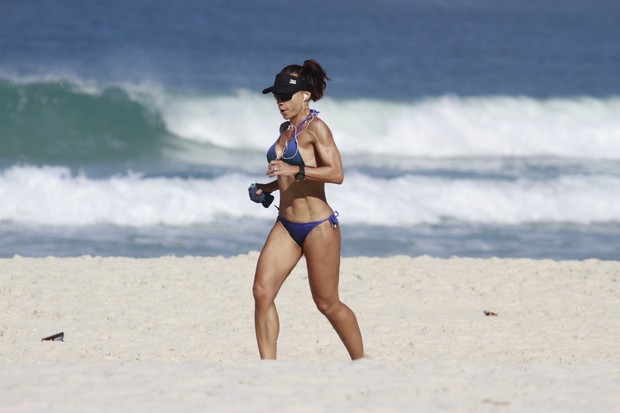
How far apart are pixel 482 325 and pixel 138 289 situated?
2.99m

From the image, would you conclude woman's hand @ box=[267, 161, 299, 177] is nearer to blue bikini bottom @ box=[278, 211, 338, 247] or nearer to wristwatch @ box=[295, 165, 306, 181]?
wristwatch @ box=[295, 165, 306, 181]

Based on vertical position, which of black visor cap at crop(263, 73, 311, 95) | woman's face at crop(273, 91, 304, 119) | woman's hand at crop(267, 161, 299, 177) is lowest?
woman's hand at crop(267, 161, 299, 177)

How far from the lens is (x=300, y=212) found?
6.16m

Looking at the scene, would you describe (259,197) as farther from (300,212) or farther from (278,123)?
(278,123)

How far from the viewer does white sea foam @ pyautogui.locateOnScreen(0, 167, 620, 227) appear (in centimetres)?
1494

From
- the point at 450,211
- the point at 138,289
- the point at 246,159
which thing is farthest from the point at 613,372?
the point at 246,159

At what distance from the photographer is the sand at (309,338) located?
17.6ft

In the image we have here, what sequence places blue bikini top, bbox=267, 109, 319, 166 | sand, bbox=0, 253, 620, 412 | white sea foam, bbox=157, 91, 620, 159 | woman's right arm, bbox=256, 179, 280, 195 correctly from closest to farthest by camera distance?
sand, bbox=0, 253, 620, 412
blue bikini top, bbox=267, 109, 319, 166
woman's right arm, bbox=256, 179, 280, 195
white sea foam, bbox=157, 91, 620, 159

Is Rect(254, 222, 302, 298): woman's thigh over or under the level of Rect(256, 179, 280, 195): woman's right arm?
under

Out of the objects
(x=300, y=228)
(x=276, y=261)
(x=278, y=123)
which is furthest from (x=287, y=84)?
(x=278, y=123)

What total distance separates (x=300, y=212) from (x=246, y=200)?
9729mm

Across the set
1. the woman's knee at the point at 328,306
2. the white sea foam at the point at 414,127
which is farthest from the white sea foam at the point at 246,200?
the woman's knee at the point at 328,306

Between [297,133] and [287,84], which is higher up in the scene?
[287,84]

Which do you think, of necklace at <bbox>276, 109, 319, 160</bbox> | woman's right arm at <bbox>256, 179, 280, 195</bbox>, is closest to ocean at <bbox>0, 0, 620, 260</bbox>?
woman's right arm at <bbox>256, 179, 280, 195</bbox>
